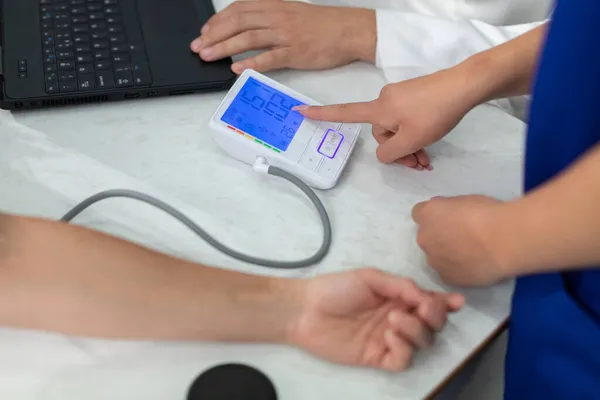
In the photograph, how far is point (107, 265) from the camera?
52 cm

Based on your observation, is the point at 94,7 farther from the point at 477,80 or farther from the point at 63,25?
the point at 477,80

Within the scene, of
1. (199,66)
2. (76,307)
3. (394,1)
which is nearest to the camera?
(76,307)

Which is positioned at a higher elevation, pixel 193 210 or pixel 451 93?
pixel 451 93

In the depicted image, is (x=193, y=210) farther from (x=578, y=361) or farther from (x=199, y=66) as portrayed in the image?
(x=578, y=361)

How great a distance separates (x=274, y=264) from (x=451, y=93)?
238 millimetres

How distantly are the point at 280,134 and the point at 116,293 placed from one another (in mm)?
231

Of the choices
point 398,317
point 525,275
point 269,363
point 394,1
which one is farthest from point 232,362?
point 394,1

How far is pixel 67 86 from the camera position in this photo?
2.20ft

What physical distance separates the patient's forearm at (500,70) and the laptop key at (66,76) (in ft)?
1.27

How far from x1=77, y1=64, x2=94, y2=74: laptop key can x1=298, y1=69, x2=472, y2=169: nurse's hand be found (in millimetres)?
223

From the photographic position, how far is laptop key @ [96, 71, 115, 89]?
2.23 ft

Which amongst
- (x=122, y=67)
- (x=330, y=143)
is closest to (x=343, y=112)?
(x=330, y=143)

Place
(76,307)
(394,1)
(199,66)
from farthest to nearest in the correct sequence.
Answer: (394,1) → (199,66) → (76,307)

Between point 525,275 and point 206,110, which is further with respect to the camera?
point 206,110
